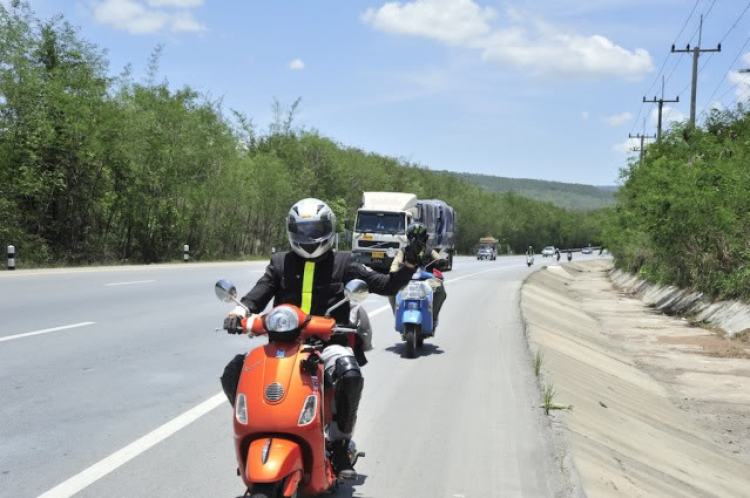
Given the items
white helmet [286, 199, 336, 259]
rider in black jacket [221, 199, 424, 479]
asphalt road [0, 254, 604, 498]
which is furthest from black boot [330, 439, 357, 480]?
white helmet [286, 199, 336, 259]

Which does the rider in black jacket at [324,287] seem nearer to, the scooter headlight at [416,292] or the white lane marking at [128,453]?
the white lane marking at [128,453]

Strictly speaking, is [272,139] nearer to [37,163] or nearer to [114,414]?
[37,163]

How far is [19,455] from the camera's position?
5.67 metres

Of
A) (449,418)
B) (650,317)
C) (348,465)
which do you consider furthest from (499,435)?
(650,317)

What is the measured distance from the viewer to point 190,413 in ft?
23.6

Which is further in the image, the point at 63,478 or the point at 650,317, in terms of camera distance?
the point at 650,317

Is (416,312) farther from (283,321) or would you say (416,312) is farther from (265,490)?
(265,490)

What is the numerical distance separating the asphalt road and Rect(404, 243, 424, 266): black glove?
1.50 metres

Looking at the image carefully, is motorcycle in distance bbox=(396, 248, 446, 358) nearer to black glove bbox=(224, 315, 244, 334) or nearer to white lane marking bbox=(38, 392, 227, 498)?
white lane marking bbox=(38, 392, 227, 498)

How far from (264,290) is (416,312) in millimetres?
6658

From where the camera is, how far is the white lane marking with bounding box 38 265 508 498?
4.96 metres

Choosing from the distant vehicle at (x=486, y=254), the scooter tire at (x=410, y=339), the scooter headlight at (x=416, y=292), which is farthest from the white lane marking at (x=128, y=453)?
the distant vehicle at (x=486, y=254)

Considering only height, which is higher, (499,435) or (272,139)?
(272,139)

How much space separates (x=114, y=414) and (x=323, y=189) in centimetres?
6563
